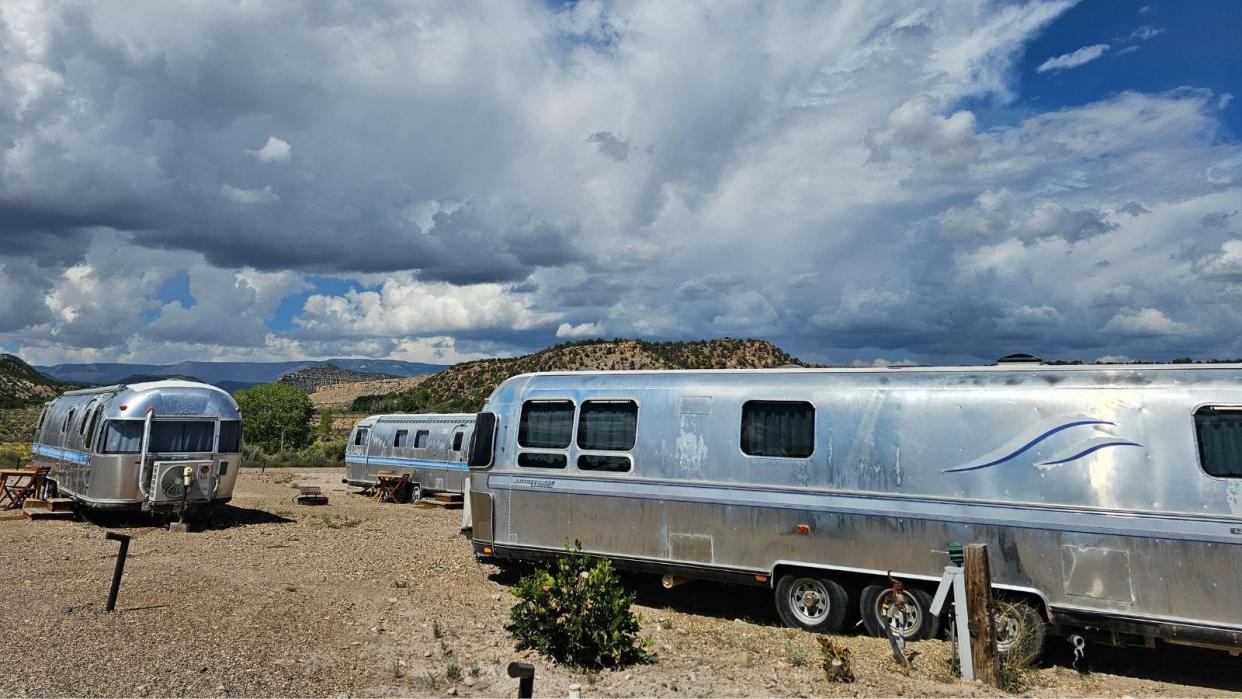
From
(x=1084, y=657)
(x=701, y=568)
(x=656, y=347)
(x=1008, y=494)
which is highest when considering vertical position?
(x=656, y=347)

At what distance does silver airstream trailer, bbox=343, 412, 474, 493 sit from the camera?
22484mm

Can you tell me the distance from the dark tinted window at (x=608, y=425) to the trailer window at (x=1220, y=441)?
5871 millimetres

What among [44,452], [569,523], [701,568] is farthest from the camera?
[44,452]

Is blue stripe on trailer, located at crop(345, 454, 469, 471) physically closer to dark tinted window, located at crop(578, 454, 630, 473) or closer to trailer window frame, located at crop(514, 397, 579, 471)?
trailer window frame, located at crop(514, 397, 579, 471)

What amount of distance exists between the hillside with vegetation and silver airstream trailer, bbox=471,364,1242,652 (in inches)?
2027

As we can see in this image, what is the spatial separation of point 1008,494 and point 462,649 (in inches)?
226

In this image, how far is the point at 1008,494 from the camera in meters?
7.97

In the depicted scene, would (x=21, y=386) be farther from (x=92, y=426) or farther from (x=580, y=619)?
(x=580, y=619)

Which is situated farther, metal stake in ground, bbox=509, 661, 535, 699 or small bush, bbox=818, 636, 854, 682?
small bush, bbox=818, 636, 854, 682

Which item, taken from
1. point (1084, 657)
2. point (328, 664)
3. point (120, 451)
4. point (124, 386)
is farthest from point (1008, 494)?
point (124, 386)

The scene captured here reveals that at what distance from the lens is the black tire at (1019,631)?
7598 mm


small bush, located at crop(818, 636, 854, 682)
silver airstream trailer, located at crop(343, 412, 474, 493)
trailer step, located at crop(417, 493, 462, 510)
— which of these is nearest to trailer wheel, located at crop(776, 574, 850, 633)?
small bush, located at crop(818, 636, 854, 682)

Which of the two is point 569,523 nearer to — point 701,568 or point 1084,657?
point 701,568

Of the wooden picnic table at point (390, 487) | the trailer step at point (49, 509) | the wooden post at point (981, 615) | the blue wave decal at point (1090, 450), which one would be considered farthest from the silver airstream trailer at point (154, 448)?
the blue wave decal at point (1090, 450)
